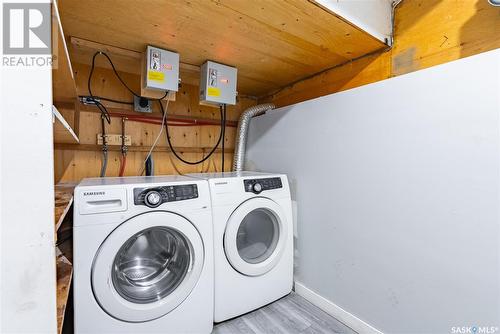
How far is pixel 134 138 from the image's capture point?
1.91 m

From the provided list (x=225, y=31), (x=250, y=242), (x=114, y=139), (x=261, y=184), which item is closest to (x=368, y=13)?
(x=225, y=31)

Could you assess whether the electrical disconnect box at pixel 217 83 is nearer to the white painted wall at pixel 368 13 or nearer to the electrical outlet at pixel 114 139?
Result: the electrical outlet at pixel 114 139

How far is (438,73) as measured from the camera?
40.8 inches

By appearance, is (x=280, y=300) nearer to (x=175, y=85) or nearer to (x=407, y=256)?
(x=407, y=256)

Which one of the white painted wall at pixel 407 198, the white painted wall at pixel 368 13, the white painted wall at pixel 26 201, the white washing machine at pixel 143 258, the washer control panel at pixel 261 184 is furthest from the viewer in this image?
the washer control panel at pixel 261 184

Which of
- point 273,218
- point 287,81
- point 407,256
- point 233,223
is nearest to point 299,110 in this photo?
point 287,81

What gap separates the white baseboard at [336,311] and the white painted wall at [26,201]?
4.76ft

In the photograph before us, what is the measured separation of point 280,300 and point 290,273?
0.20 metres

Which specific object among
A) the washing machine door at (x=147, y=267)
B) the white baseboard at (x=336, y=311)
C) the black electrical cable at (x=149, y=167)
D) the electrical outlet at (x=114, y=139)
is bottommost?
the white baseboard at (x=336, y=311)

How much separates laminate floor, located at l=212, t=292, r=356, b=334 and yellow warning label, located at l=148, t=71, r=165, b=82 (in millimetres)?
1557

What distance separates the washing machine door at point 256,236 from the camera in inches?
57.2

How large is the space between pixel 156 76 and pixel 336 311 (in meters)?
1.85

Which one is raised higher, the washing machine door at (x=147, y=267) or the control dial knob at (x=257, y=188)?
the control dial knob at (x=257, y=188)

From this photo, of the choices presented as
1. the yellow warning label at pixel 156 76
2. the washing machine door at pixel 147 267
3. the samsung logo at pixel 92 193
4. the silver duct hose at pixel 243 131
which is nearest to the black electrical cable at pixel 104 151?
the yellow warning label at pixel 156 76
